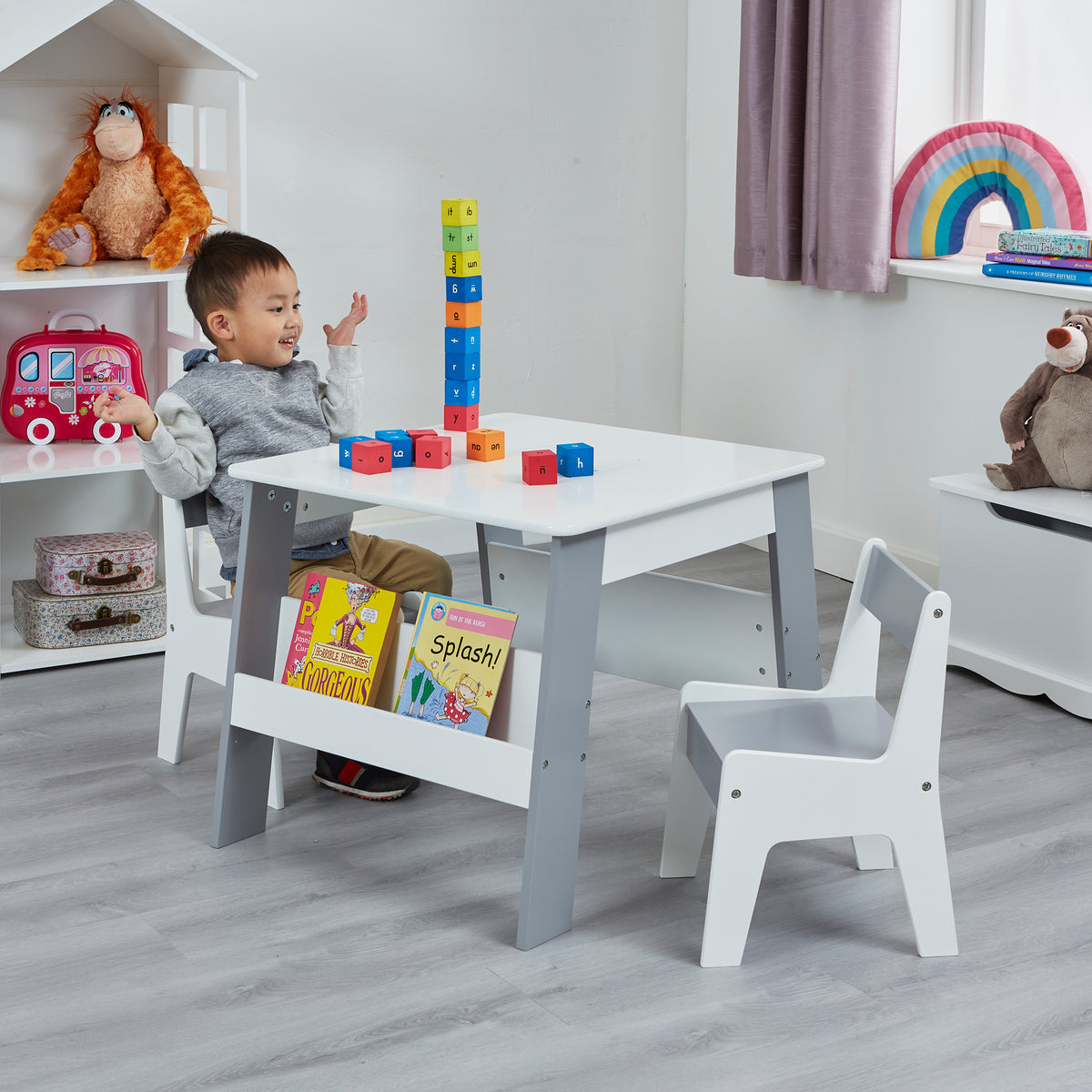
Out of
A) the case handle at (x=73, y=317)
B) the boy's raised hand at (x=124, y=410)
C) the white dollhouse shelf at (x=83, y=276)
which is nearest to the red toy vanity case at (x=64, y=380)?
the case handle at (x=73, y=317)

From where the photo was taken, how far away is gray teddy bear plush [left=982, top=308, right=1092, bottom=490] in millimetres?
2502


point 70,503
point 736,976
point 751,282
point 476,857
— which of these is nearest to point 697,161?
point 751,282

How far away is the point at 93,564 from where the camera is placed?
8.87 feet

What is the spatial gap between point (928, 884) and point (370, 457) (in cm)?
85

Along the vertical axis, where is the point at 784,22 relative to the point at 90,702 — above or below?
above

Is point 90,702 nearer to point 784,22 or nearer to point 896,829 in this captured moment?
point 896,829

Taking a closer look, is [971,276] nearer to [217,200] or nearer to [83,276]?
[217,200]

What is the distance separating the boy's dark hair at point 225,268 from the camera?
7.16ft

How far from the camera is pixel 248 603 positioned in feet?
6.25

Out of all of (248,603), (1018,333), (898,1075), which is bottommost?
(898,1075)

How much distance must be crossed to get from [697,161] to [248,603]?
2.21 metres

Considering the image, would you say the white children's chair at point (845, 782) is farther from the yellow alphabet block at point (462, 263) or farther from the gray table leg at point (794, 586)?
the yellow alphabet block at point (462, 263)

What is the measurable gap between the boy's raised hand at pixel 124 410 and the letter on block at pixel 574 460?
581 millimetres

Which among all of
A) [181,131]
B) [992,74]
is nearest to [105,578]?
[181,131]
